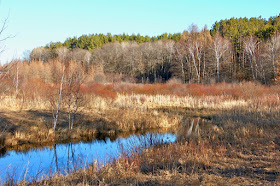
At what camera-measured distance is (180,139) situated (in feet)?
31.4

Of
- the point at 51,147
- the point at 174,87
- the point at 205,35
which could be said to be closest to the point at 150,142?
the point at 51,147

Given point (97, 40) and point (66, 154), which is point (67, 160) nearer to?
point (66, 154)

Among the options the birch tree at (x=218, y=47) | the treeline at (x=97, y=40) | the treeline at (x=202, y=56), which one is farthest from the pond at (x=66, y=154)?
the treeline at (x=97, y=40)

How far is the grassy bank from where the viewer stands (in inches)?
183

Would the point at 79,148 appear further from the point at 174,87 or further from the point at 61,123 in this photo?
the point at 174,87

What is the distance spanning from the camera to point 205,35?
4053 centimetres

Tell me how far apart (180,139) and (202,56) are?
34.0m

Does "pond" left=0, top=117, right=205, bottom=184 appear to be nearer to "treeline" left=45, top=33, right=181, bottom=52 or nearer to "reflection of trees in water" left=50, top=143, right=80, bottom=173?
"reflection of trees in water" left=50, top=143, right=80, bottom=173

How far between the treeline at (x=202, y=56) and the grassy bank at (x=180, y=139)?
11.9ft

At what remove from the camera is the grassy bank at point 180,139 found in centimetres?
464

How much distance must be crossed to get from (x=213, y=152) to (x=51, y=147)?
6.54 metres

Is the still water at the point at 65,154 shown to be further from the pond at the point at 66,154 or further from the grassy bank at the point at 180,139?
the grassy bank at the point at 180,139

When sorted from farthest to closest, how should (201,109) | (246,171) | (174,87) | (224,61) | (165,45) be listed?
(165,45)
(224,61)
(174,87)
(201,109)
(246,171)

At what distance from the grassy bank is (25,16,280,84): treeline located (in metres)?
3.62
